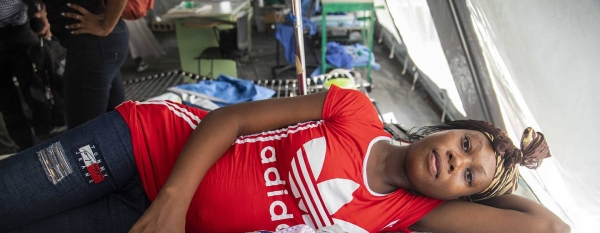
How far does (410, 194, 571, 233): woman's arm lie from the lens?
988 mm

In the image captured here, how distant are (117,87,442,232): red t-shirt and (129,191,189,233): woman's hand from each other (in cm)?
12

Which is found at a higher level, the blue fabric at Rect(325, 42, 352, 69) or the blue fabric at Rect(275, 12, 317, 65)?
the blue fabric at Rect(275, 12, 317, 65)

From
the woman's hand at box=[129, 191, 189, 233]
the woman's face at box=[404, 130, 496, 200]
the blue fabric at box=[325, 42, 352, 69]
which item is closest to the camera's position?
the woman's hand at box=[129, 191, 189, 233]

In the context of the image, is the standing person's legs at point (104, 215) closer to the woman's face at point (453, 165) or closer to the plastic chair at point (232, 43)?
the woman's face at point (453, 165)

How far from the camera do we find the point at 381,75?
4.21 metres

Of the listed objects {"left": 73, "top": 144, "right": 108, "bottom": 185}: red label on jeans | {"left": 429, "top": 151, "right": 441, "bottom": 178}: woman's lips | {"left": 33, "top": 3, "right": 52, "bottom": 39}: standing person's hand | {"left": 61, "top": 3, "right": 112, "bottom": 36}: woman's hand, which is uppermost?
{"left": 33, "top": 3, "right": 52, "bottom": 39}: standing person's hand

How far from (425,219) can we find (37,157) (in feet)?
3.20

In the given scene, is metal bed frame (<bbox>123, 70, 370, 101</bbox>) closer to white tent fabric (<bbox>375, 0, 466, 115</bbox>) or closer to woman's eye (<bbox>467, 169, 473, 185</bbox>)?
white tent fabric (<bbox>375, 0, 466, 115</bbox>)

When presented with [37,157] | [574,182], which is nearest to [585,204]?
[574,182]

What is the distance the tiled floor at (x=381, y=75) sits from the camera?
3.27 meters

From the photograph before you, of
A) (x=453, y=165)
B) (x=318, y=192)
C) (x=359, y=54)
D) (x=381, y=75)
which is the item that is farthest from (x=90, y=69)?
(x=381, y=75)

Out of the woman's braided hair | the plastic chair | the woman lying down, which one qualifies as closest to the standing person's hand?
the plastic chair

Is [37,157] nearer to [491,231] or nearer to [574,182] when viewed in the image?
[491,231]

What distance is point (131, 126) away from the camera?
3.15ft
